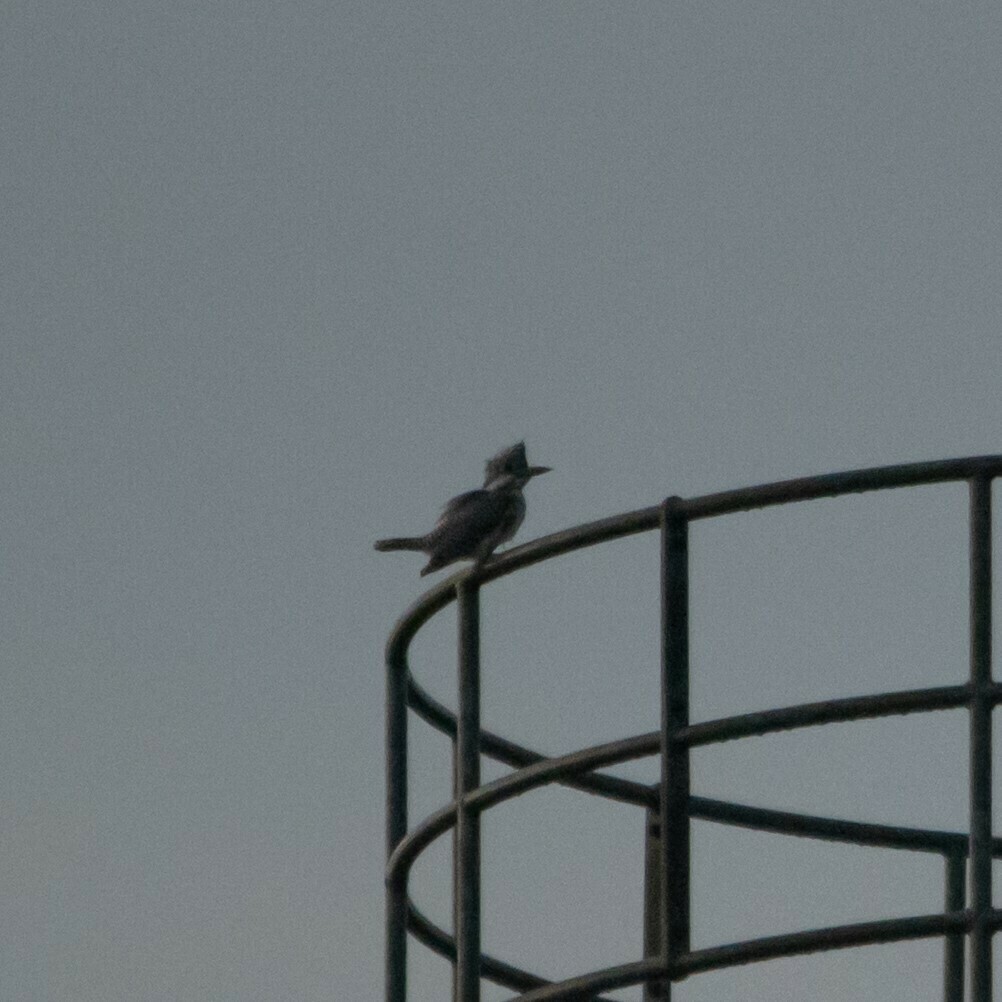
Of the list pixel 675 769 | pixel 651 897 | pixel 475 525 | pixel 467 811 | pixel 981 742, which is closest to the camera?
pixel 981 742

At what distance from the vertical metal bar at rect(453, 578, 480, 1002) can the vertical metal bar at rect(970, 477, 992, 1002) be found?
140cm

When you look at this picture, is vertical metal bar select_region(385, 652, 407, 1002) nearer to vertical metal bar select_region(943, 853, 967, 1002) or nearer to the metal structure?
the metal structure

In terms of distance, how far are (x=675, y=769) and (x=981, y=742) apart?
2.48 feet

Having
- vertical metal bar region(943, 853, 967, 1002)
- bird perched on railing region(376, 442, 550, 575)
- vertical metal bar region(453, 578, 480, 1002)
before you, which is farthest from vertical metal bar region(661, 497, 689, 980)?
bird perched on railing region(376, 442, 550, 575)

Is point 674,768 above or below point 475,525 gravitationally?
below

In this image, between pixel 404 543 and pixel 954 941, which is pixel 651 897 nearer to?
pixel 954 941

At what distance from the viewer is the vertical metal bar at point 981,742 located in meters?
5.74

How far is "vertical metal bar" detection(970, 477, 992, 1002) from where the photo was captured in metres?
5.74

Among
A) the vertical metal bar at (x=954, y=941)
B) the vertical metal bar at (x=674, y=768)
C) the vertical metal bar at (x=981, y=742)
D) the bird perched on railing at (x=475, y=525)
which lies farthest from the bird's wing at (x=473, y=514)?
the vertical metal bar at (x=981, y=742)

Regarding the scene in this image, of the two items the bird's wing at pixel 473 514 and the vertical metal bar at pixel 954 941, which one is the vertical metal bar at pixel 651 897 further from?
the bird's wing at pixel 473 514

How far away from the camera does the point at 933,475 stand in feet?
19.7

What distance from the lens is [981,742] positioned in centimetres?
574

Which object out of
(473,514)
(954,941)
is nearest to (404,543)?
(473,514)

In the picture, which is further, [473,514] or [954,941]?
[473,514]
